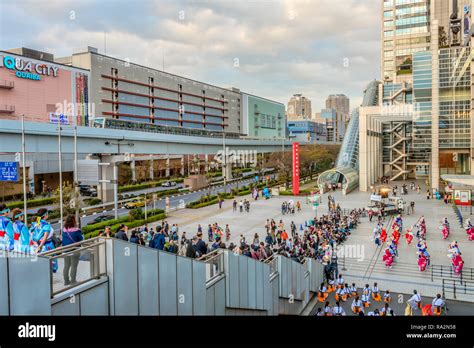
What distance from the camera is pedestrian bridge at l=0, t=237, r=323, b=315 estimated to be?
195 inches

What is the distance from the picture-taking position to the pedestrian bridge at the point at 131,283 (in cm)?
496

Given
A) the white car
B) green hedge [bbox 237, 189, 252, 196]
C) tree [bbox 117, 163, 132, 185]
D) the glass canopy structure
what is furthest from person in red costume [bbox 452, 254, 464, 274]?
the white car

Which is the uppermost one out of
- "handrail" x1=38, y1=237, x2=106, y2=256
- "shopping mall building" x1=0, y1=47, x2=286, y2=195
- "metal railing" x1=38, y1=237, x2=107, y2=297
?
"shopping mall building" x1=0, y1=47, x2=286, y2=195

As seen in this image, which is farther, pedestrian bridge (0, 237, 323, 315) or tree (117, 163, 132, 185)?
tree (117, 163, 132, 185)

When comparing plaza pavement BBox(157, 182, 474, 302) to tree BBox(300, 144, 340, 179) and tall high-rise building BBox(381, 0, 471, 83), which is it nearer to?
tree BBox(300, 144, 340, 179)

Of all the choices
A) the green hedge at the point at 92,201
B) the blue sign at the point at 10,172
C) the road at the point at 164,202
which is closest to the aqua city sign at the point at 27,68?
the road at the point at 164,202

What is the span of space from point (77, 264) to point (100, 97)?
207 ft

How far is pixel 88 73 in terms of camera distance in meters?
61.0

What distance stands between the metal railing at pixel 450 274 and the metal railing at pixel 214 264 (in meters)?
12.7

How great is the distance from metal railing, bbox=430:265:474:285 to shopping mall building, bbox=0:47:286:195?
3038 cm

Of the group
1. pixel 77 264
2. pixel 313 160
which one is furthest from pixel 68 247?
pixel 313 160

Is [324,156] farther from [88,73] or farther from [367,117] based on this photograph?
[88,73]

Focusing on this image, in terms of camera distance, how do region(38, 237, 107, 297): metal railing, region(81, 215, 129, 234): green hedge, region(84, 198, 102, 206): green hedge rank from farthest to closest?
1. region(84, 198, 102, 206): green hedge
2. region(81, 215, 129, 234): green hedge
3. region(38, 237, 107, 297): metal railing
